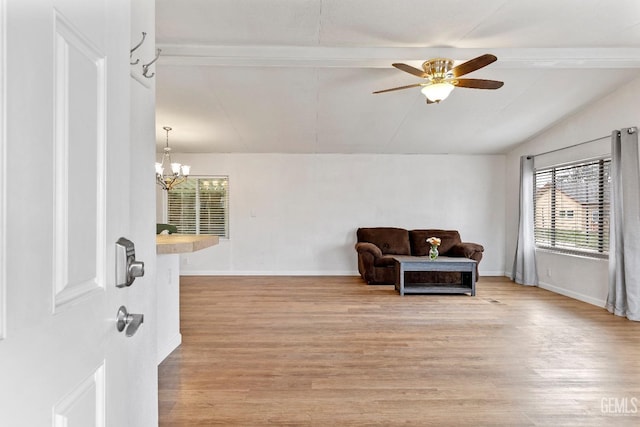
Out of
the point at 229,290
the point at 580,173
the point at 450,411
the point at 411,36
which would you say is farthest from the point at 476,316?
the point at 229,290

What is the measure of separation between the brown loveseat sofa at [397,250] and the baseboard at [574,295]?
1.06 meters

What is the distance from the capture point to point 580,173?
4.93 meters

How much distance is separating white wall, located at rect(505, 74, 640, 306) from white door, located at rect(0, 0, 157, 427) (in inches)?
205

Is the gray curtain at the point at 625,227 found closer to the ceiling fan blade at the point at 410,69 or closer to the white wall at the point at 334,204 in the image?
the white wall at the point at 334,204

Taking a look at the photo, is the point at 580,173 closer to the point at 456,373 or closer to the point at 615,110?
the point at 615,110

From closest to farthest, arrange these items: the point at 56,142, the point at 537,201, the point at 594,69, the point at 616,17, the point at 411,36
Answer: the point at 56,142, the point at 616,17, the point at 411,36, the point at 594,69, the point at 537,201

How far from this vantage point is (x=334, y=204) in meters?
6.64

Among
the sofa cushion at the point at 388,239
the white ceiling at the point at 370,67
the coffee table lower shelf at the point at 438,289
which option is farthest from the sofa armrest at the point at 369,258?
the white ceiling at the point at 370,67

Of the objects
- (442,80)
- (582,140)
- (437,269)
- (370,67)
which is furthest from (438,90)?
(582,140)

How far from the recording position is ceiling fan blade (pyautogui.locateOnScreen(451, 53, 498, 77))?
2.76 metres

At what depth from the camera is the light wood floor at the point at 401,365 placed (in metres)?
2.07

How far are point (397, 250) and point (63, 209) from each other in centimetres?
586

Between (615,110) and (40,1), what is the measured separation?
5.54 m

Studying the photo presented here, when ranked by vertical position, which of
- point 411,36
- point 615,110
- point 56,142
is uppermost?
point 411,36
